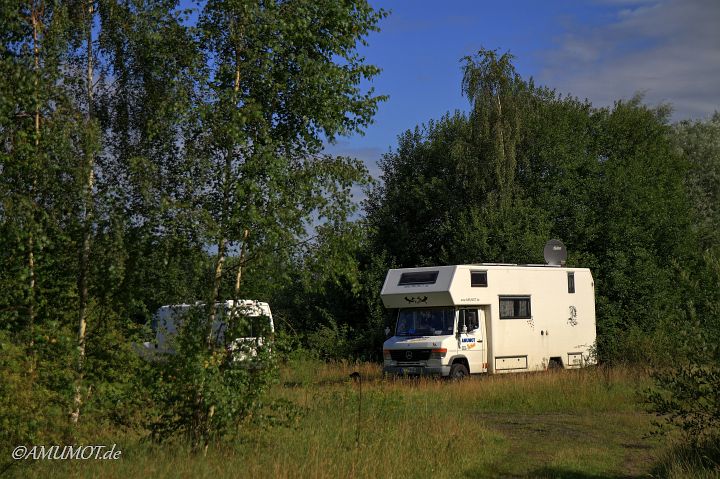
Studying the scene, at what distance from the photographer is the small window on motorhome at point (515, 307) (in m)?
23.1

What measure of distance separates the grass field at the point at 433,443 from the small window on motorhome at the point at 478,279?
173 inches

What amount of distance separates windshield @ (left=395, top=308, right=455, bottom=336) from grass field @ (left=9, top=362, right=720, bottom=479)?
146 inches

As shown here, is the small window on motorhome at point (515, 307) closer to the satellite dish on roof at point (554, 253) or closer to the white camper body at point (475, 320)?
the white camper body at point (475, 320)

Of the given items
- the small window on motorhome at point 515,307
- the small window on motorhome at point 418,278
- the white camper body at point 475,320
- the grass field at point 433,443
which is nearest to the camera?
the grass field at point 433,443

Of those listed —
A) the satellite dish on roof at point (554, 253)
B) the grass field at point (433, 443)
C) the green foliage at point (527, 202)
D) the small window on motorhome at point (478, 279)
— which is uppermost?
the green foliage at point (527, 202)

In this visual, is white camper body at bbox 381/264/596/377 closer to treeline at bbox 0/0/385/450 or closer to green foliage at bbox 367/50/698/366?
green foliage at bbox 367/50/698/366

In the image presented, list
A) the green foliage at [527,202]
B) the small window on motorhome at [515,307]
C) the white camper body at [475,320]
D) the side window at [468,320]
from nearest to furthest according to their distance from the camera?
the white camper body at [475,320] < the side window at [468,320] < the small window on motorhome at [515,307] < the green foliage at [527,202]

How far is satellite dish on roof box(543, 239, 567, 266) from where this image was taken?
26.2 m

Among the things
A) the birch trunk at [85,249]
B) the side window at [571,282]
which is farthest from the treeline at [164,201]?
the side window at [571,282]

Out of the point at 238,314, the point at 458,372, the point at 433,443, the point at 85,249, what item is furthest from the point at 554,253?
the point at 85,249

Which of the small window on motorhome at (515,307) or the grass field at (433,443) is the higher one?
the small window on motorhome at (515,307)

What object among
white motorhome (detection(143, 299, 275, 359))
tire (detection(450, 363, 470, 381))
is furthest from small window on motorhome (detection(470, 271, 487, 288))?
white motorhome (detection(143, 299, 275, 359))

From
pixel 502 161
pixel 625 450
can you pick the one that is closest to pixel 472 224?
pixel 502 161

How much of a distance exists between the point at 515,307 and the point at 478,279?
1.74 meters
